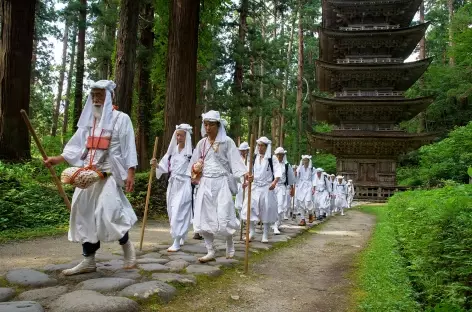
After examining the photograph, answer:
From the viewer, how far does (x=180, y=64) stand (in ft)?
31.5

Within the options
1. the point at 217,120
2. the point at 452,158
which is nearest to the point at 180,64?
the point at 217,120

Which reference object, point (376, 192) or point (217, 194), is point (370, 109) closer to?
point (376, 192)

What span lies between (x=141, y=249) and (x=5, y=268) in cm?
177

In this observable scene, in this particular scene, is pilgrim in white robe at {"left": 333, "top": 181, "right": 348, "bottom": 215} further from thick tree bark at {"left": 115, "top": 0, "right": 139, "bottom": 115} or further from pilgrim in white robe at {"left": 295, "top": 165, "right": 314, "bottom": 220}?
thick tree bark at {"left": 115, "top": 0, "right": 139, "bottom": 115}

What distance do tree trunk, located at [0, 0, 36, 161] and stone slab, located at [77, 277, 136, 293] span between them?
23.7 ft

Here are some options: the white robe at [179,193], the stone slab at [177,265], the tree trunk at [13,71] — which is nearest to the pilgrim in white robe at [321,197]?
the white robe at [179,193]

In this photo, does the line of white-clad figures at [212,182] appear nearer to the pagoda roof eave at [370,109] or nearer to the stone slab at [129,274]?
the stone slab at [129,274]

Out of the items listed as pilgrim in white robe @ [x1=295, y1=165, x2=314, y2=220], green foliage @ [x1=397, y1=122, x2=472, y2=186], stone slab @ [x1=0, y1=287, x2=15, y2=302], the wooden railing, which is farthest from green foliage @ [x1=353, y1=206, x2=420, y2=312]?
the wooden railing

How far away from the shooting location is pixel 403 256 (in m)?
6.14

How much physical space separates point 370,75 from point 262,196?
69.8 ft

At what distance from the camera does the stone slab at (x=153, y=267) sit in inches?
178

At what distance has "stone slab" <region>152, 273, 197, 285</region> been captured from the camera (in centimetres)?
411

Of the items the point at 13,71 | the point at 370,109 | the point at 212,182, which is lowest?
the point at 212,182

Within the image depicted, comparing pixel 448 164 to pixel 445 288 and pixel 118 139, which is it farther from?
pixel 118 139
